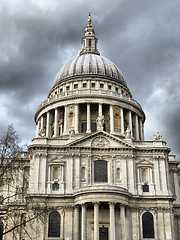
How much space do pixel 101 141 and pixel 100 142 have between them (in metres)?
0.21

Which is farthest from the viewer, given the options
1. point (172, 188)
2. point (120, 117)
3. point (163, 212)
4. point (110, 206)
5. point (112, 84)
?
point (112, 84)

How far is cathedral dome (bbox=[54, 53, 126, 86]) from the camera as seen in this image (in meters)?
69.5

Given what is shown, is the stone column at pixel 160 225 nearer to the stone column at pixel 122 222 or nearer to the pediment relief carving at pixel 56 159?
the stone column at pixel 122 222

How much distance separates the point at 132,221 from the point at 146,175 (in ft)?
22.5

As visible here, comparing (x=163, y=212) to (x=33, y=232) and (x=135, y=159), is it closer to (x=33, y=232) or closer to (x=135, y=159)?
(x=135, y=159)

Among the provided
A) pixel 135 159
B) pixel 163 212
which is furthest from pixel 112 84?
pixel 163 212

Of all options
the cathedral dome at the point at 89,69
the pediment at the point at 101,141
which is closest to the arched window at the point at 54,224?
the pediment at the point at 101,141

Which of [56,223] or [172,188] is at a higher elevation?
[172,188]

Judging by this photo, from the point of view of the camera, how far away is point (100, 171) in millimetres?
48625

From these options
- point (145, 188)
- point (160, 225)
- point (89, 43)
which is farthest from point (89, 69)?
point (160, 225)

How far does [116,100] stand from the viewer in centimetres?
6381

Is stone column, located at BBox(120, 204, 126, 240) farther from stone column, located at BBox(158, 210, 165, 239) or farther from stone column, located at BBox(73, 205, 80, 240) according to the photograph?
stone column, located at BBox(73, 205, 80, 240)

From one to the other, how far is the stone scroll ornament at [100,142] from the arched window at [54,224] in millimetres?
10659

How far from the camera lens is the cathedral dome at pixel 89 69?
6950cm
